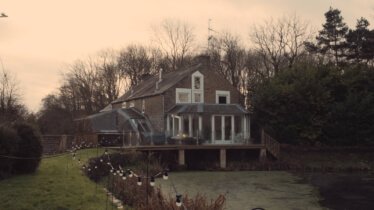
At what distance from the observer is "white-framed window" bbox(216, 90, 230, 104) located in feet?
122

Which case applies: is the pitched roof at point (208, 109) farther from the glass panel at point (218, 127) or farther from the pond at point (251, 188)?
the pond at point (251, 188)

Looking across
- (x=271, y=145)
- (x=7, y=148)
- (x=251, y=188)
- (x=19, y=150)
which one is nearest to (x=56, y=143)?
(x=271, y=145)

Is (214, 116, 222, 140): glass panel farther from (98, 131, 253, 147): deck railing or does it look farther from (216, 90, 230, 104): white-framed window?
(216, 90, 230, 104): white-framed window

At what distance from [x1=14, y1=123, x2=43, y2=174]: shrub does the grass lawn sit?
0.46 metres

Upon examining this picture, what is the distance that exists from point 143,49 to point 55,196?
2030 inches

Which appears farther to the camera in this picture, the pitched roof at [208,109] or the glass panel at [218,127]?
the pitched roof at [208,109]

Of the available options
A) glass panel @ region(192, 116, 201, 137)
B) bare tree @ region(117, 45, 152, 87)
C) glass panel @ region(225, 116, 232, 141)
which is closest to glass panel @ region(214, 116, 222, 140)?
glass panel @ region(225, 116, 232, 141)

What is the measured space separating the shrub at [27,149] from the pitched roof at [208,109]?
706 inches

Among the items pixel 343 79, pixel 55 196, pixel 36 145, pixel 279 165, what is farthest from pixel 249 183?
pixel 343 79

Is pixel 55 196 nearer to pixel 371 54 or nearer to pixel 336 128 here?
pixel 336 128

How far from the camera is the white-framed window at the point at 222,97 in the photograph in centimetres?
3706

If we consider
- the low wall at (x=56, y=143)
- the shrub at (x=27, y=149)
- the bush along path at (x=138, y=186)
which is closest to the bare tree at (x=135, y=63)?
the low wall at (x=56, y=143)

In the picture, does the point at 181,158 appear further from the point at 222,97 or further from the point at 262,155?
the point at 222,97

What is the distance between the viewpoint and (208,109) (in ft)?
112
